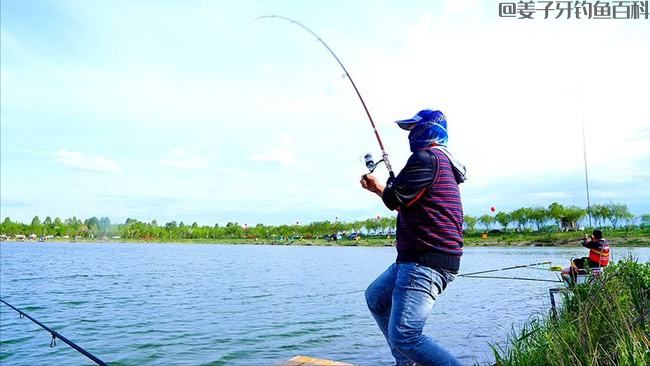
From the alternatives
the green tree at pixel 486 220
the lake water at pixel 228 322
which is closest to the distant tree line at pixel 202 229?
the green tree at pixel 486 220

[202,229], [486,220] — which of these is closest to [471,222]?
[486,220]

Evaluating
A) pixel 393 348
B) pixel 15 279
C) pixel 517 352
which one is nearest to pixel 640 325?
pixel 517 352

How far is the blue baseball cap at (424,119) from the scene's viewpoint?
3.95m

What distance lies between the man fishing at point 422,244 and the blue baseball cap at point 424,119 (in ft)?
0.85

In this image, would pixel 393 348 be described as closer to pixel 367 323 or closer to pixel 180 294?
pixel 367 323

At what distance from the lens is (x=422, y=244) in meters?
3.67

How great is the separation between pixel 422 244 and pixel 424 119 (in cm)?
96

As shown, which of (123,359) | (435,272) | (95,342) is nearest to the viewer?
(435,272)

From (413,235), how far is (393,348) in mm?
865

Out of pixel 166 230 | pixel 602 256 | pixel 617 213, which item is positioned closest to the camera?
pixel 602 256

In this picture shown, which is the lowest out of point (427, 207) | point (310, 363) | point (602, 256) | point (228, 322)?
point (228, 322)

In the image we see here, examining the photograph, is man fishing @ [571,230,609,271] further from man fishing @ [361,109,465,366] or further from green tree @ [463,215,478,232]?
green tree @ [463,215,478,232]

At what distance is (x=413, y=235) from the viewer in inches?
146

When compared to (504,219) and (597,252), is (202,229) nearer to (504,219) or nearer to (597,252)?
(504,219)
